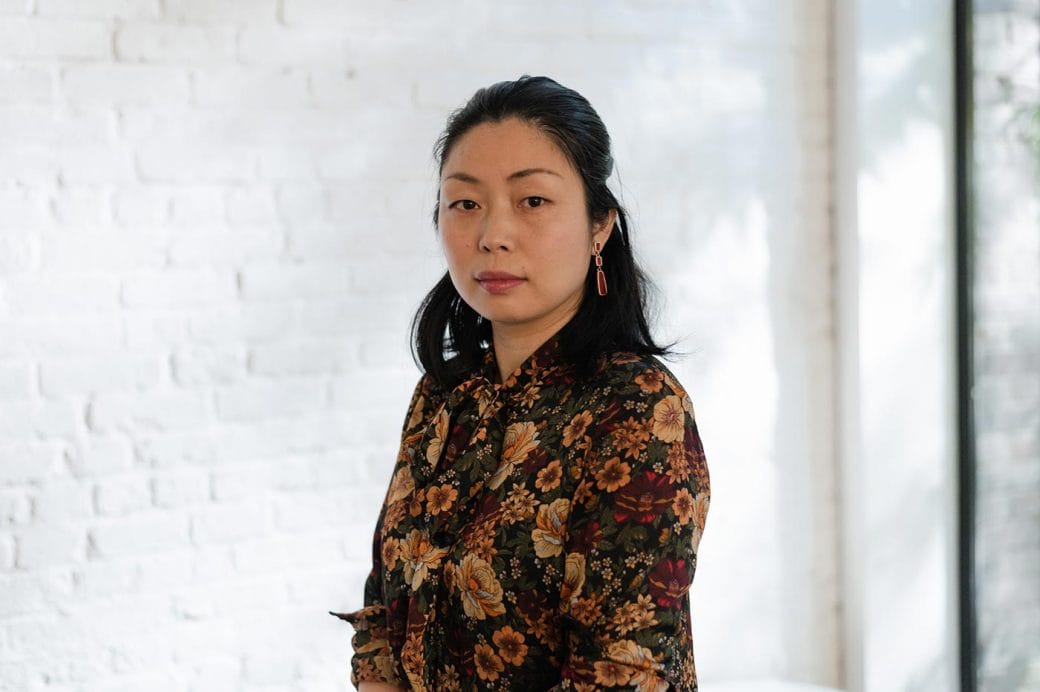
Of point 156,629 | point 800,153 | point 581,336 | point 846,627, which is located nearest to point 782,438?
point 846,627

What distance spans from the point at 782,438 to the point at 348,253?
4.16 ft

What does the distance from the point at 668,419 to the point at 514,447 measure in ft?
0.68

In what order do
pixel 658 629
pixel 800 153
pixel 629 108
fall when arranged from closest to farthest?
pixel 658 629
pixel 629 108
pixel 800 153

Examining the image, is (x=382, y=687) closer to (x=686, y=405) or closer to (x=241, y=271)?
(x=686, y=405)

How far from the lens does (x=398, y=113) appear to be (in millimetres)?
2648

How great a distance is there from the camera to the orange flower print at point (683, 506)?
126cm

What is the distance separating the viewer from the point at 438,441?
1.57 meters

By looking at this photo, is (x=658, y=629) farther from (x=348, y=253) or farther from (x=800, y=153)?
(x=800, y=153)

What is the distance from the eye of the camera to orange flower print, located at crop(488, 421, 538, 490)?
140 centimetres

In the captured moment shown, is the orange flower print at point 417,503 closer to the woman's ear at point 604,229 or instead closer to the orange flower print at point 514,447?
the orange flower print at point 514,447

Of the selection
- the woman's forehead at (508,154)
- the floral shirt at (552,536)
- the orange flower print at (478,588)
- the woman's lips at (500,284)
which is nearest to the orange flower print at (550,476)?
the floral shirt at (552,536)

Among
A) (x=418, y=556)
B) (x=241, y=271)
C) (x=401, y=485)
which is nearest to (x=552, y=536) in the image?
(x=418, y=556)

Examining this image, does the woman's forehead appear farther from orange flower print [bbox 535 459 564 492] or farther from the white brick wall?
the white brick wall

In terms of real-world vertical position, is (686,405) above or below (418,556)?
above
